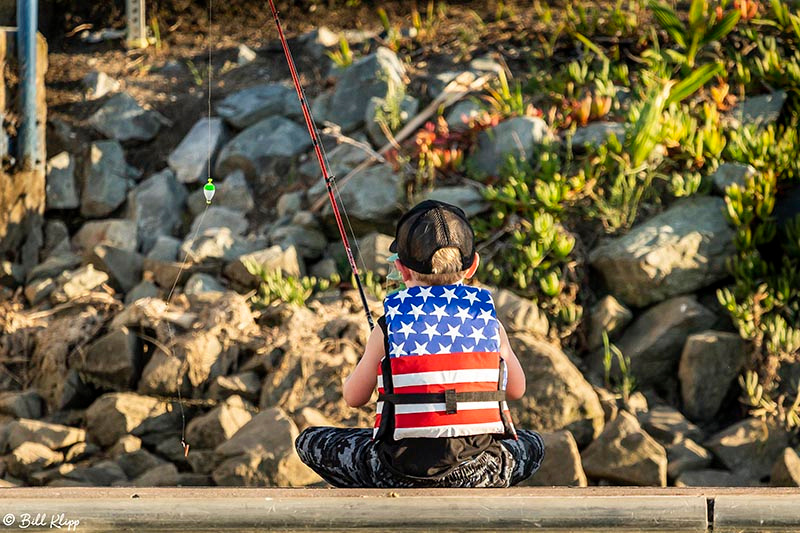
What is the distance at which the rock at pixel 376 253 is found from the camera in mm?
6941

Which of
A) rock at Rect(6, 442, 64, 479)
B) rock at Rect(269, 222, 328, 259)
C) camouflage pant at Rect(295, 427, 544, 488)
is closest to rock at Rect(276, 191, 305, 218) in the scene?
rock at Rect(269, 222, 328, 259)

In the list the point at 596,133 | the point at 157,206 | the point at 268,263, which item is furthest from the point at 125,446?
the point at 596,133

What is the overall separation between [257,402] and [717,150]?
10.2 ft

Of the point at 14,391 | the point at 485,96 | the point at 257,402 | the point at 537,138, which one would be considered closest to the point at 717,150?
the point at 537,138

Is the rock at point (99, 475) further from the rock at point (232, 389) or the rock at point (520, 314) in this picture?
the rock at point (520, 314)

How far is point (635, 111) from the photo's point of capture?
7.04m

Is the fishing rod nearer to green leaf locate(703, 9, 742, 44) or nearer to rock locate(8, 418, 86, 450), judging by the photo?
rock locate(8, 418, 86, 450)

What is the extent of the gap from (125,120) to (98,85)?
0.42m

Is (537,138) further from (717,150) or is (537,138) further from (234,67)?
(234,67)

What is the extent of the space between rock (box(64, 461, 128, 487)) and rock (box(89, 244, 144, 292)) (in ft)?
5.54

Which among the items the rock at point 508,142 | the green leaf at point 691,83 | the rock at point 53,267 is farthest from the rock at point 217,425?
the green leaf at point 691,83

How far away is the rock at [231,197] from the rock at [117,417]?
2.02 metres

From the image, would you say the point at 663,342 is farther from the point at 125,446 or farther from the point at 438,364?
the point at 438,364

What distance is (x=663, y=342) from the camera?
21.1 feet
